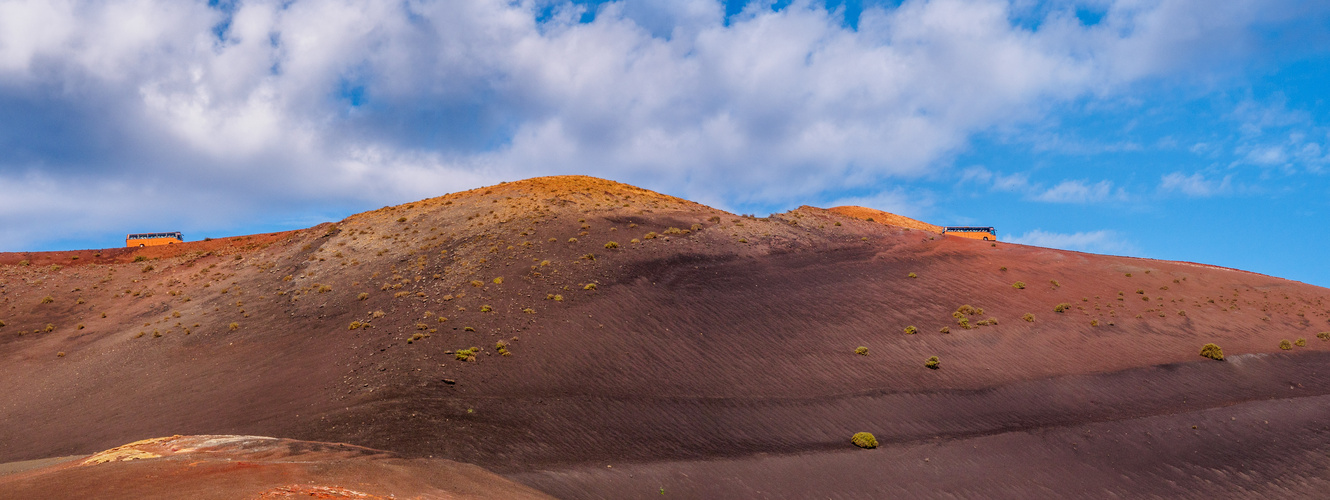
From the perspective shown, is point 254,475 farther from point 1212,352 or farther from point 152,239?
point 152,239

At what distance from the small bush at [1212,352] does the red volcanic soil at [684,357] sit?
1.64 ft

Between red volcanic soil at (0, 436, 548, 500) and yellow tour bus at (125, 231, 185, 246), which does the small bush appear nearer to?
red volcanic soil at (0, 436, 548, 500)

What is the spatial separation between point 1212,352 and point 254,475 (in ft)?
131

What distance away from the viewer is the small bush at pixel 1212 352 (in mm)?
34125

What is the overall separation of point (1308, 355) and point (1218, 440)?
47.2ft

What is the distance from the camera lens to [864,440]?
24781 millimetres

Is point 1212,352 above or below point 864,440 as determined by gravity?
above

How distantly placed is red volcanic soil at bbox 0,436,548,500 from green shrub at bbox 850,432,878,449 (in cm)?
1195

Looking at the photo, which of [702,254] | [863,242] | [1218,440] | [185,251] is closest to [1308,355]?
[1218,440]

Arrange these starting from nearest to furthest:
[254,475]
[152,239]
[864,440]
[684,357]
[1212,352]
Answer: [254,475] → [864,440] → [684,357] → [1212,352] → [152,239]

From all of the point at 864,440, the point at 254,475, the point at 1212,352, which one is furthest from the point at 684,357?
the point at 1212,352

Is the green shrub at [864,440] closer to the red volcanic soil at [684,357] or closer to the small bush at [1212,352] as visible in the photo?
the red volcanic soil at [684,357]

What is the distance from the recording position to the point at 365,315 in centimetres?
3344

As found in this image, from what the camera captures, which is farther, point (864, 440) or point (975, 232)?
point (975, 232)
